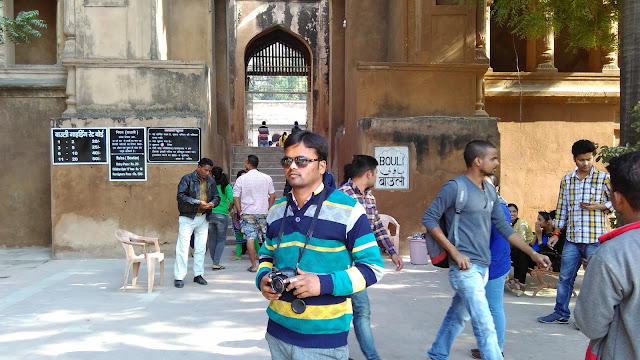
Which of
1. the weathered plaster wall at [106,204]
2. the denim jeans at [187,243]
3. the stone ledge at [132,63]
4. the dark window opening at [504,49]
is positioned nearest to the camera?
the denim jeans at [187,243]

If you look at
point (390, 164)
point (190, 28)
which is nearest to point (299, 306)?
point (390, 164)

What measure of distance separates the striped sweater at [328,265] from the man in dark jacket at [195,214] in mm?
5483

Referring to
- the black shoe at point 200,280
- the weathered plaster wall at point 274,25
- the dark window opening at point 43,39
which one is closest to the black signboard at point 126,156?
the black shoe at point 200,280

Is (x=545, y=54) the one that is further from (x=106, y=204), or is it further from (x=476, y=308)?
(x=476, y=308)

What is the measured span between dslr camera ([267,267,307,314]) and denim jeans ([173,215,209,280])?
5.66 m

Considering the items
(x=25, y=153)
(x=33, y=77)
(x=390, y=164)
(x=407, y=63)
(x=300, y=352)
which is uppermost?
(x=407, y=63)

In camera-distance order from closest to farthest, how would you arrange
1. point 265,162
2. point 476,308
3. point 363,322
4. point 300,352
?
point 300,352 → point 476,308 → point 363,322 → point 265,162

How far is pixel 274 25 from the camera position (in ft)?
94.6

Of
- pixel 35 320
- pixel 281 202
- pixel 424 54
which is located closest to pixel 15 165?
pixel 35 320

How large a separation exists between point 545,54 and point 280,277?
45.1ft

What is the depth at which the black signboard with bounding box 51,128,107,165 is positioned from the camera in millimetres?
10602

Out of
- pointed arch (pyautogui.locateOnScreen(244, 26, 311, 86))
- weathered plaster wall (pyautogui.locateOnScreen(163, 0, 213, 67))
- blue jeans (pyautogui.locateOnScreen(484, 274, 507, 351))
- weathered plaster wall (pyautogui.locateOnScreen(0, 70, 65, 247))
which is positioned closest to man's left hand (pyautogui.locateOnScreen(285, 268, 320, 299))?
blue jeans (pyautogui.locateOnScreen(484, 274, 507, 351))

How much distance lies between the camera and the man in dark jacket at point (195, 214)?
827 centimetres

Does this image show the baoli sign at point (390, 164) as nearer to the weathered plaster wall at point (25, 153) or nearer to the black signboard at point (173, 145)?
the black signboard at point (173, 145)
